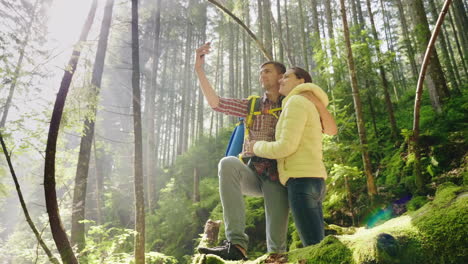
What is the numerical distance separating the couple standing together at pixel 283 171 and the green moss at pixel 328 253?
0.62 m

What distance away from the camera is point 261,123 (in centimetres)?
273

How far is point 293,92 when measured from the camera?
91.7 inches

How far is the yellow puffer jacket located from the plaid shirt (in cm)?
22

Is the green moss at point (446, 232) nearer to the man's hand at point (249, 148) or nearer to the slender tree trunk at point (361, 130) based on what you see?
the man's hand at point (249, 148)

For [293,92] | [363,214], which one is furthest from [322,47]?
[293,92]

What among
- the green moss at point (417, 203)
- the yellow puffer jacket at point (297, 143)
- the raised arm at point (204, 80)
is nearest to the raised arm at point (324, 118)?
the yellow puffer jacket at point (297, 143)

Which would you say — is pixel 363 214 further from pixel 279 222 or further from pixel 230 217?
pixel 230 217

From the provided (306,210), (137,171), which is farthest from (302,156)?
(137,171)

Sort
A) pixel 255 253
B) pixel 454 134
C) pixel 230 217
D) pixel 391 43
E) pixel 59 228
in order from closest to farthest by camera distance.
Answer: pixel 230 217, pixel 59 228, pixel 454 134, pixel 255 253, pixel 391 43

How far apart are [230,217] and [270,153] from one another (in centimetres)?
65

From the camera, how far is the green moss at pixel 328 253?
128 centimetres

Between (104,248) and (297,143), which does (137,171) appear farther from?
(297,143)

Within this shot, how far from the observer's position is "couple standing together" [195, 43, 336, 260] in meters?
2.08

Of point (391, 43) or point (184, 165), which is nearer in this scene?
point (184, 165)
